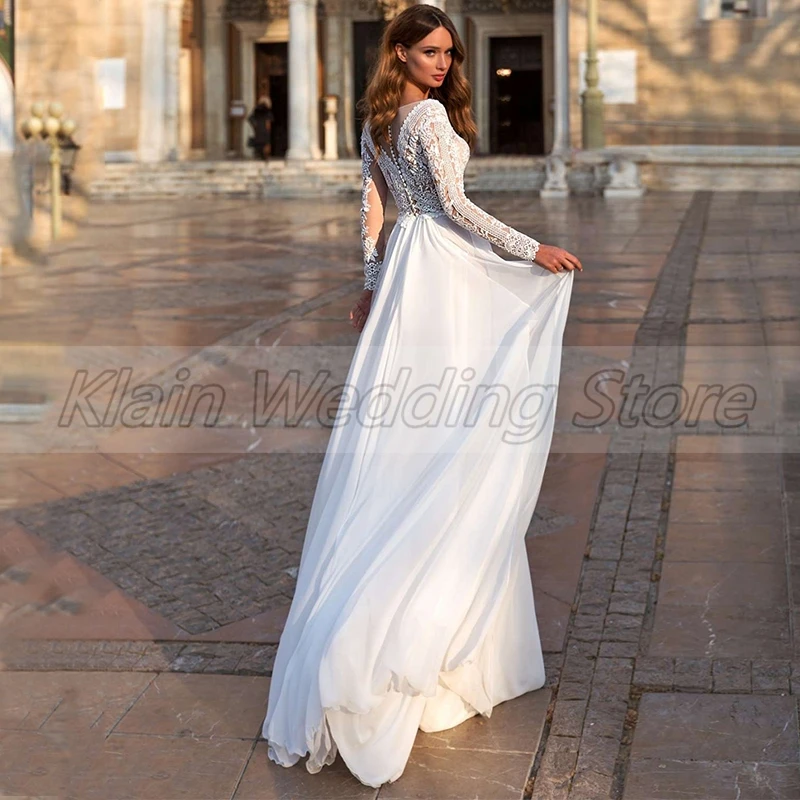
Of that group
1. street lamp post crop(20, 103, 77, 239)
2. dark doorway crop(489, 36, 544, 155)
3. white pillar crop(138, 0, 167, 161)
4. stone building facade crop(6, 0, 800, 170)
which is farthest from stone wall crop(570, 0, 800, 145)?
street lamp post crop(20, 103, 77, 239)

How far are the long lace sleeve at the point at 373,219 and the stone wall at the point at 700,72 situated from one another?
75.1 feet

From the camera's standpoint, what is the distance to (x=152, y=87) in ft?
91.7

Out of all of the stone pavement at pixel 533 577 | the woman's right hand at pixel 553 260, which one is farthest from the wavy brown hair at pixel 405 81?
the stone pavement at pixel 533 577

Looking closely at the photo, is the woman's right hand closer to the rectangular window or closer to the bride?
the bride

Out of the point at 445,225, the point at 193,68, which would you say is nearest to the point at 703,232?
the point at 445,225

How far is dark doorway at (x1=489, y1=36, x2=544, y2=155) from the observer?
30.7 metres

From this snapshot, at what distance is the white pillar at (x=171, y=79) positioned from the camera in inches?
1106

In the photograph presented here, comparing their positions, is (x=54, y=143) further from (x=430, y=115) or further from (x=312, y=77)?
(x=430, y=115)

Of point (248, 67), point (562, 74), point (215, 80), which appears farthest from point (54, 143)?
point (248, 67)

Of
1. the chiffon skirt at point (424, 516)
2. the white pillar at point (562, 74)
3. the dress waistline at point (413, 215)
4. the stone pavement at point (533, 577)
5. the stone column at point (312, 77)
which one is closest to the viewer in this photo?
Result: the chiffon skirt at point (424, 516)

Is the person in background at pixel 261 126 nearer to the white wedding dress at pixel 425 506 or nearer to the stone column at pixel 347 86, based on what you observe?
the stone column at pixel 347 86

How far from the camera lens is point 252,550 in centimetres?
505

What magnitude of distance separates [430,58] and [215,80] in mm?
28480

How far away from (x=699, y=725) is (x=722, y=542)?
152 centimetres
